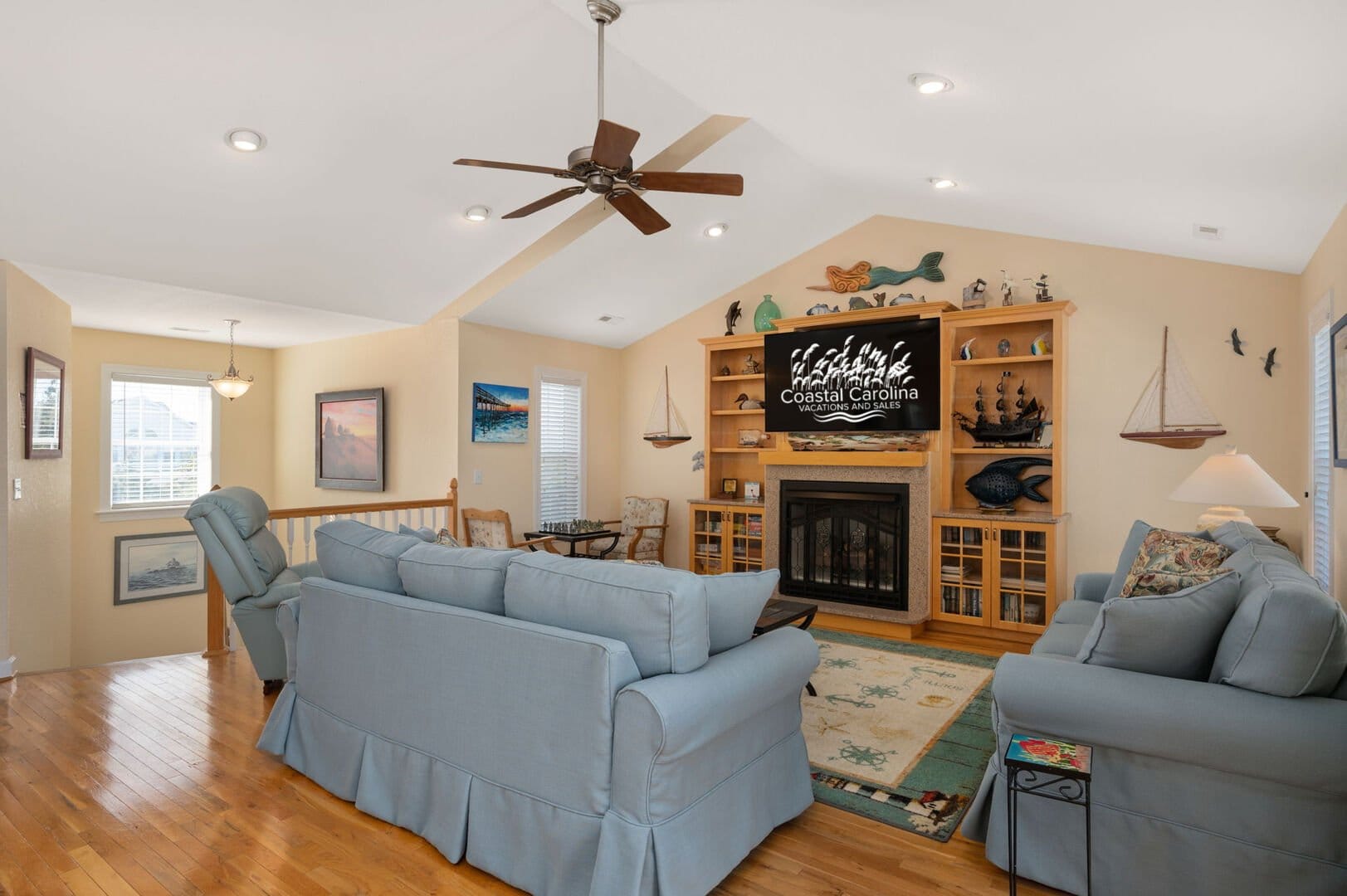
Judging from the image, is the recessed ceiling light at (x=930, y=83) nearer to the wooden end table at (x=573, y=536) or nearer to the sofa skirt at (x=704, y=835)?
the sofa skirt at (x=704, y=835)

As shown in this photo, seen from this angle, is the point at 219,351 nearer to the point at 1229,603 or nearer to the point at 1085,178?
the point at 1085,178

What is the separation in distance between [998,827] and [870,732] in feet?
4.03

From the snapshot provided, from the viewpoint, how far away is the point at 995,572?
5.30 metres

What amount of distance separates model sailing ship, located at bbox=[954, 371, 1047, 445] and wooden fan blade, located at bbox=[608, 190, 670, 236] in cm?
326

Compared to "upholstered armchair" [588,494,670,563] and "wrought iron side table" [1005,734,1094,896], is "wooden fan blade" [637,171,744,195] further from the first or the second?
"upholstered armchair" [588,494,670,563]

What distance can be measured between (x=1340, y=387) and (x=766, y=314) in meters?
4.19

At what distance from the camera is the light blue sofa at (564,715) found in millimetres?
2102

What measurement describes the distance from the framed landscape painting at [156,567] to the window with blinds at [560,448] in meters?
3.34

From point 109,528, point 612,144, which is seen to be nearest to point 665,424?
point 612,144

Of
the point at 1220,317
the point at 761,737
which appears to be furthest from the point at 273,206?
the point at 1220,317

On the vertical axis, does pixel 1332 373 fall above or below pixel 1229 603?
above

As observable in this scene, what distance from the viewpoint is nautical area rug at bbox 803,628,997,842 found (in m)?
2.91

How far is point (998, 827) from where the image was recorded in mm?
2393

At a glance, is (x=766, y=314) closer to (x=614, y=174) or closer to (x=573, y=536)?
(x=573, y=536)
